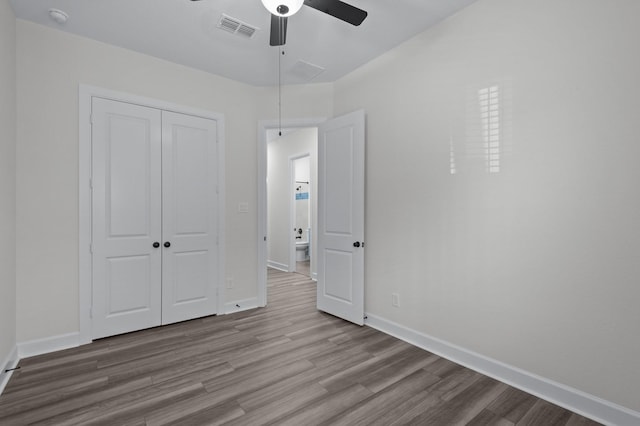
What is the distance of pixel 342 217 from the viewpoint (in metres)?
3.58

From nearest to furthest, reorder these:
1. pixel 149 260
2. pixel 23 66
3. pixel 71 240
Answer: pixel 23 66, pixel 71 240, pixel 149 260

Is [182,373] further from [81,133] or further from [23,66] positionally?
[23,66]

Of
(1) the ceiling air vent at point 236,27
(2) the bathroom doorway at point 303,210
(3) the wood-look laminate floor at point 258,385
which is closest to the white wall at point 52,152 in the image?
(3) the wood-look laminate floor at point 258,385

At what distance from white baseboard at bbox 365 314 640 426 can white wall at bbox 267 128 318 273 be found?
11.0 ft

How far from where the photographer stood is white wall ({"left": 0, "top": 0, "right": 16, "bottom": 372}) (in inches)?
88.7

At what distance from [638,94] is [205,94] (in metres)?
3.77

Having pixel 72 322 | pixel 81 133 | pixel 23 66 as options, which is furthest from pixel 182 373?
pixel 23 66

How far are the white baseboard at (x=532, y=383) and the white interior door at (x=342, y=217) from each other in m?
0.72

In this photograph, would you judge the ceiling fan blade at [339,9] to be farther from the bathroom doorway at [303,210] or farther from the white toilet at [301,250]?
the white toilet at [301,250]

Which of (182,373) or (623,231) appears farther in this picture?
(182,373)

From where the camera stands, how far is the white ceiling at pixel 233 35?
8.03 feet

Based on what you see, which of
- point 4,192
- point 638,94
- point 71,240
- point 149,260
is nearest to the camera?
point 638,94

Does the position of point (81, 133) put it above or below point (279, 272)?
above

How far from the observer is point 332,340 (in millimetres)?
2990
